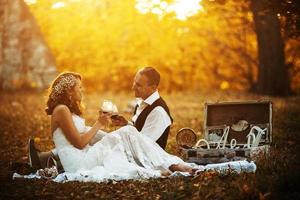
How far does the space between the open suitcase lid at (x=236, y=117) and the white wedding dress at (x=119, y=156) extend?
5.23 feet

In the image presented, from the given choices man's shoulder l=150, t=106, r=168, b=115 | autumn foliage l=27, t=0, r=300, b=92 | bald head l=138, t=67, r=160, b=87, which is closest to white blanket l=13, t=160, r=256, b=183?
man's shoulder l=150, t=106, r=168, b=115

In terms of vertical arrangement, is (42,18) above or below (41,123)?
above

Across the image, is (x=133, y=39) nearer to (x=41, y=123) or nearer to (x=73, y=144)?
(x=41, y=123)

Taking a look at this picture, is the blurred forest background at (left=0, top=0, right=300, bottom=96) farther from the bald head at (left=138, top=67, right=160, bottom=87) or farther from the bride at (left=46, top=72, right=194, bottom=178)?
the bride at (left=46, top=72, right=194, bottom=178)

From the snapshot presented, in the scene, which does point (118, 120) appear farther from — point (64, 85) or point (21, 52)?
point (21, 52)

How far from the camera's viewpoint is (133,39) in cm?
2589

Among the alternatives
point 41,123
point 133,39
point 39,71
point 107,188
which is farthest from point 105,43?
point 107,188

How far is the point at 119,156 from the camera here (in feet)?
25.5

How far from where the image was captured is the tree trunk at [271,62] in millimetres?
17234

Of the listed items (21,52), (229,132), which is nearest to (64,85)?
(229,132)

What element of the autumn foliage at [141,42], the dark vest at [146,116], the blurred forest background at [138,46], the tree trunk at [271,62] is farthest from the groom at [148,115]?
the autumn foliage at [141,42]

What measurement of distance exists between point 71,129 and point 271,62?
10.9 m

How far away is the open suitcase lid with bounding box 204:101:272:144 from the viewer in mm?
9005

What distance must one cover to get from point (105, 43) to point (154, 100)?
17.9m
